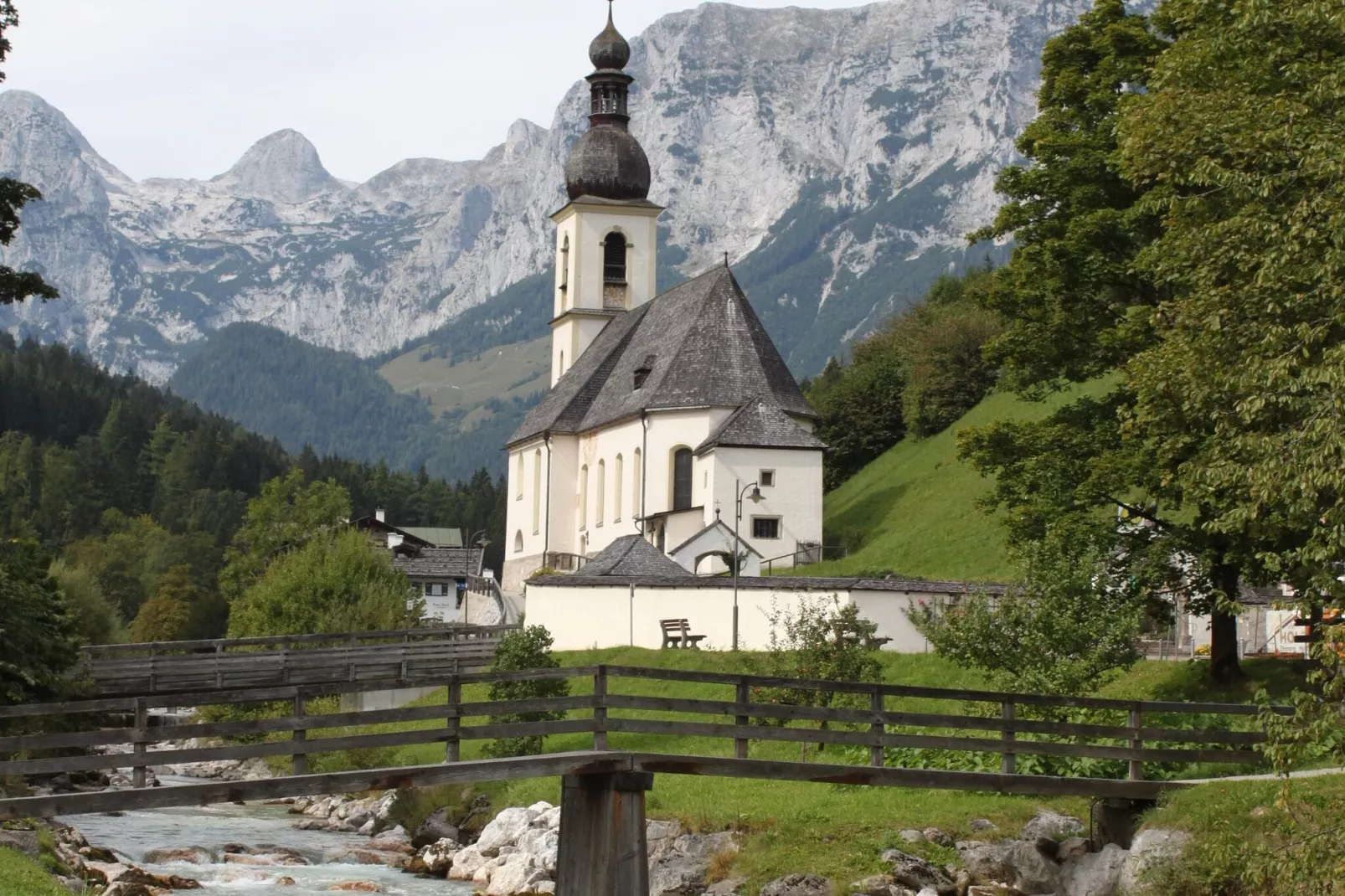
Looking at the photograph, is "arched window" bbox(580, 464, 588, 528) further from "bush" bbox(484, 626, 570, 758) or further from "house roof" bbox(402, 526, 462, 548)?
"house roof" bbox(402, 526, 462, 548)

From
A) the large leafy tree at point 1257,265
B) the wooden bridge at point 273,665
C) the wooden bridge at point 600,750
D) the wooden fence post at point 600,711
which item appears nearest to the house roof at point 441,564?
the wooden bridge at point 273,665

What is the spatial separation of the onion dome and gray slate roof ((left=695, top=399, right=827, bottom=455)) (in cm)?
2665

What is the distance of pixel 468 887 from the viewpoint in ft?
86.7

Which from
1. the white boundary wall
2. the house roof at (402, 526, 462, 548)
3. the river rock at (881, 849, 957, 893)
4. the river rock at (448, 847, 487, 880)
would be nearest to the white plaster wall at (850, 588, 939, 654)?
the white boundary wall

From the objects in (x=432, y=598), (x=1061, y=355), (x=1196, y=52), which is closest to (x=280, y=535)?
(x=432, y=598)

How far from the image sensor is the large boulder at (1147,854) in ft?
65.7

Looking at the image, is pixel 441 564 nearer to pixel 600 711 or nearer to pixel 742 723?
pixel 742 723

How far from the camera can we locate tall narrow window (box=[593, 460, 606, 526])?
70.0 meters

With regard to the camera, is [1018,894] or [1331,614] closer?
[1331,614]

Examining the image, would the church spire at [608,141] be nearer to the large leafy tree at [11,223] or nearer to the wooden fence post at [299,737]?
the large leafy tree at [11,223]

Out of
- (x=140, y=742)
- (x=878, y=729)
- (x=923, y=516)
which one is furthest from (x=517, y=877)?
(x=923, y=516)

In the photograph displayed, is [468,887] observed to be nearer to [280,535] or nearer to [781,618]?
[781,618]

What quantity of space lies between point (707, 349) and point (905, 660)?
28.1 meters

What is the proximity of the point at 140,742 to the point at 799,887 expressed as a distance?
8163 mm
